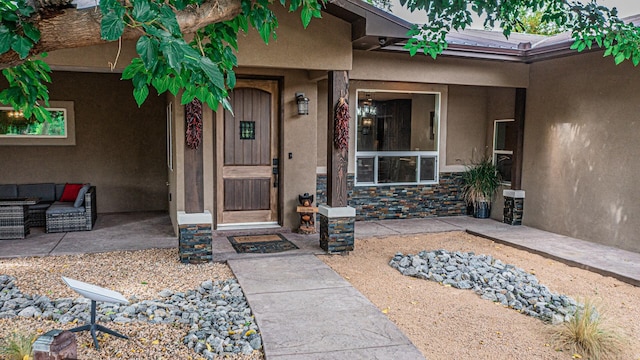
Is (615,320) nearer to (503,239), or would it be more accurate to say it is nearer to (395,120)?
(503,239)

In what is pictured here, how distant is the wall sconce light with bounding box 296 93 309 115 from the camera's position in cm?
757

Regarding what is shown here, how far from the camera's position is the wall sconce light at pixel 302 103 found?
7566 millimetres

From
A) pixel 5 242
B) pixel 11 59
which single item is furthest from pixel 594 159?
pixel 5 242

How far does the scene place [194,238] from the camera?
5.94 m

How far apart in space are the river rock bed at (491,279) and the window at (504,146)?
331 centimetres

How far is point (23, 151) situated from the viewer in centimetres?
880

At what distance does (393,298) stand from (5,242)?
556cm

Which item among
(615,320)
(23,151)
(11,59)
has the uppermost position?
(11,59)

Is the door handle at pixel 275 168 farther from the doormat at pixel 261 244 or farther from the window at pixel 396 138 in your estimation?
the window at pixel 396 138

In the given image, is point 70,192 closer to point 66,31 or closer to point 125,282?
point 125,282

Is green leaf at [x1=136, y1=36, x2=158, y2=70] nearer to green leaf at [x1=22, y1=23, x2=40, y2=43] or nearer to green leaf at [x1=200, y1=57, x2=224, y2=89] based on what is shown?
green leaf at [x1=200, y1=57, x2=224, y2=89]

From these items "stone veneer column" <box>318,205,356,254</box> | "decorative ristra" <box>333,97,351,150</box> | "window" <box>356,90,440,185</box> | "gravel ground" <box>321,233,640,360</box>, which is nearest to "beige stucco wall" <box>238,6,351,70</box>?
"decorative ristra" <box>333,97,351,150</box>

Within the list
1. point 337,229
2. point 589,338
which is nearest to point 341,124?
point 337,229

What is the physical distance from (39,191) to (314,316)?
6685 millimetres
